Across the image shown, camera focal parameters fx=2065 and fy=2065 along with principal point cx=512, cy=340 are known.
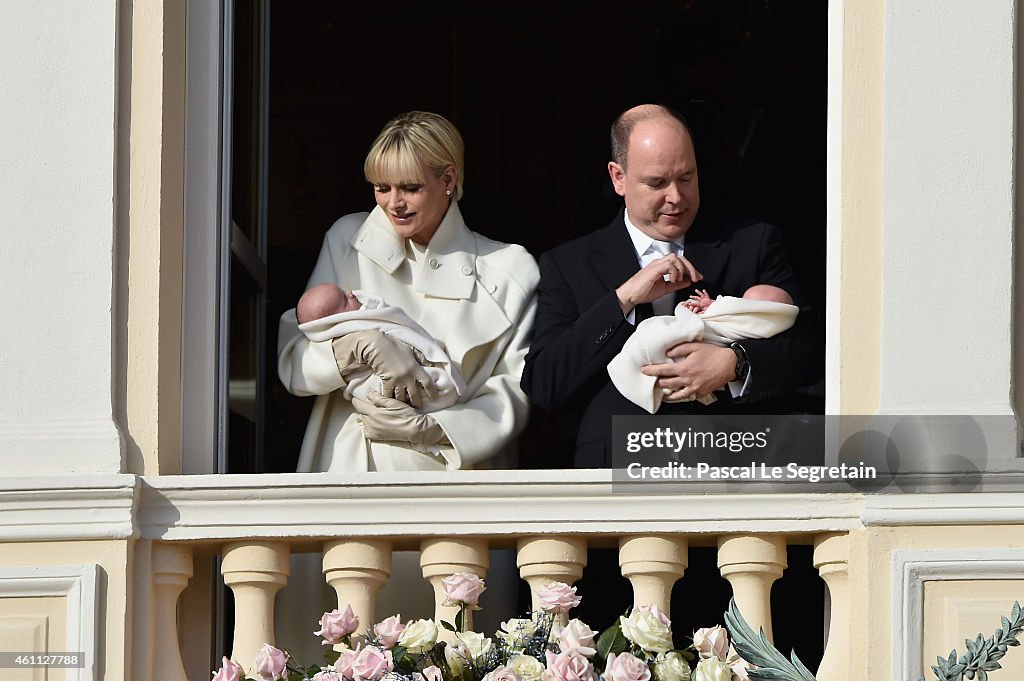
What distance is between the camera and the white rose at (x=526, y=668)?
171 inches

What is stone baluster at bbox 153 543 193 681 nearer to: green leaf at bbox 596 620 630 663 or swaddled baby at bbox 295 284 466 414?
swaddled baby at bbox 295 284 466 414

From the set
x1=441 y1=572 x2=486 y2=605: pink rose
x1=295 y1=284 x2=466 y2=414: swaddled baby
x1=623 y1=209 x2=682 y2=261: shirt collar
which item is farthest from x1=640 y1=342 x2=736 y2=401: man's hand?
x1=441 y1=572 x2=486 y2=605: pink rose

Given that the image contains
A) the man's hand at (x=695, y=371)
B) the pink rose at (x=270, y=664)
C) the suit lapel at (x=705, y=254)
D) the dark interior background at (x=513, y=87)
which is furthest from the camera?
the dark interior background at (x=513, y=87)

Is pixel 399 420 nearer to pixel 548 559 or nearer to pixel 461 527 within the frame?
pixel 461 527

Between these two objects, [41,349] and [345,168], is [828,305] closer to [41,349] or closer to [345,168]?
[41,349]

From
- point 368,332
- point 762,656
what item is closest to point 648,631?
point 762,656

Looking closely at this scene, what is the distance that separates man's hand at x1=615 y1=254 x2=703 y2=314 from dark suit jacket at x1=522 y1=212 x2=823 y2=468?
4 cm

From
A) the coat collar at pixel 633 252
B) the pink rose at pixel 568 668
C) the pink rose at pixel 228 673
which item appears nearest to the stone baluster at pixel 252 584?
the pink rose at pixel 228 673

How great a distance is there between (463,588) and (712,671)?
1.85 feet

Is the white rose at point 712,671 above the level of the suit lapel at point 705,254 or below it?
below

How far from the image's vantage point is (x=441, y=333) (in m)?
5.38

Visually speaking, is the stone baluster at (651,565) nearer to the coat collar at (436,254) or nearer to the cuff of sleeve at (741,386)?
the cuff of sleeve at (741,386)

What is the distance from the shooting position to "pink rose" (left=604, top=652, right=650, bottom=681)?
4.32 metres

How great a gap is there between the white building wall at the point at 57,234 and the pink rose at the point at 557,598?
112cm
